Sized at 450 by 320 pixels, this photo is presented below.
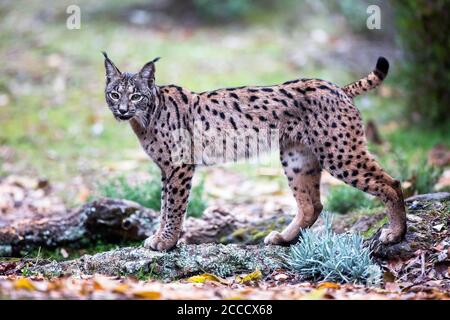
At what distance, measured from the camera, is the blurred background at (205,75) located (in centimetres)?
1096

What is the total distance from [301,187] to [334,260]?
1.38 metres

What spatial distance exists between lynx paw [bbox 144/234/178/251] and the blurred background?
1898mm

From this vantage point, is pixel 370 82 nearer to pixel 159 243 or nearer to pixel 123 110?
pixel 123 110

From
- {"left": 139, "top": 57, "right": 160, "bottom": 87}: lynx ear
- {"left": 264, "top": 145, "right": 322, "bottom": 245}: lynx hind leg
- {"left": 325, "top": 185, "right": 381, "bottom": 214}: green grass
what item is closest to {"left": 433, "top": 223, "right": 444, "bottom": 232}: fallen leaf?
{"left": 264, "top": 145, "right": 322, "bottom": 245}: lynx hind leg

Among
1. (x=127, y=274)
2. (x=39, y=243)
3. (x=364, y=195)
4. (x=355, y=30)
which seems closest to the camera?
(x=127, y=274)

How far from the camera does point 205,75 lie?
51.4 feet

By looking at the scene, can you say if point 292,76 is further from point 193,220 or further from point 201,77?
point 193,220

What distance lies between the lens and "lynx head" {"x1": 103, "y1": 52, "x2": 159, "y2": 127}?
7.52m

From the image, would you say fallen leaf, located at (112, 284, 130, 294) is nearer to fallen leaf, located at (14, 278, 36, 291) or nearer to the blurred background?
fallen leaf, located at (14, 278, 36, 291)

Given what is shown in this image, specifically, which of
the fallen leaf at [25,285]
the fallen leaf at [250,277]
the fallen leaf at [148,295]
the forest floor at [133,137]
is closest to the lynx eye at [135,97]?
the forest floor at [133,137]

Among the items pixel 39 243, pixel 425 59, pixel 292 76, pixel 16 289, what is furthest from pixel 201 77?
pixel 16 289
